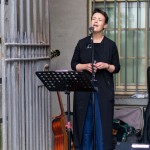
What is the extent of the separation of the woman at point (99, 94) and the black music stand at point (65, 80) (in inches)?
17.7

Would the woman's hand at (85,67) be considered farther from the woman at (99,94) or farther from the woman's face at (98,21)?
the woman's face at (98,21)

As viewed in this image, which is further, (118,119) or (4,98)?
(118,119)

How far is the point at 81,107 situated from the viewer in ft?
18.2

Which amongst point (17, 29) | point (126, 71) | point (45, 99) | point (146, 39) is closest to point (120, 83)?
point (126, 71)

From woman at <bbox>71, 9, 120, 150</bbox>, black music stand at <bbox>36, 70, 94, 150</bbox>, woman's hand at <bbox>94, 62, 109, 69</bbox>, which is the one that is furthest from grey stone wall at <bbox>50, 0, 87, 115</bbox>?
black music stand at <bbox>36, 70, 94, 150</bbox>

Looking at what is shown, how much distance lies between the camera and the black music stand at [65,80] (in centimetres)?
490

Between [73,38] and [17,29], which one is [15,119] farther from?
[73,38]

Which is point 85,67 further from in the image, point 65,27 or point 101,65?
point 65,27

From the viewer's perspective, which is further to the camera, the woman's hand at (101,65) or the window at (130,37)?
the window at (130,37)

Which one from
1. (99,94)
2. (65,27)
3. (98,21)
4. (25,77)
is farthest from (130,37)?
(25,77)

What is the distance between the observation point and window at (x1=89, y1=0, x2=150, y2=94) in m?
7.09

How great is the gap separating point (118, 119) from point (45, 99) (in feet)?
4.21

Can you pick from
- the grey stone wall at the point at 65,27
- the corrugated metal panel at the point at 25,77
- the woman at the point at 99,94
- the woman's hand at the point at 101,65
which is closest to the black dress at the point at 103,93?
the woman at the point at 99,94

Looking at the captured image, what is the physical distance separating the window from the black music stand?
220 centimetres
